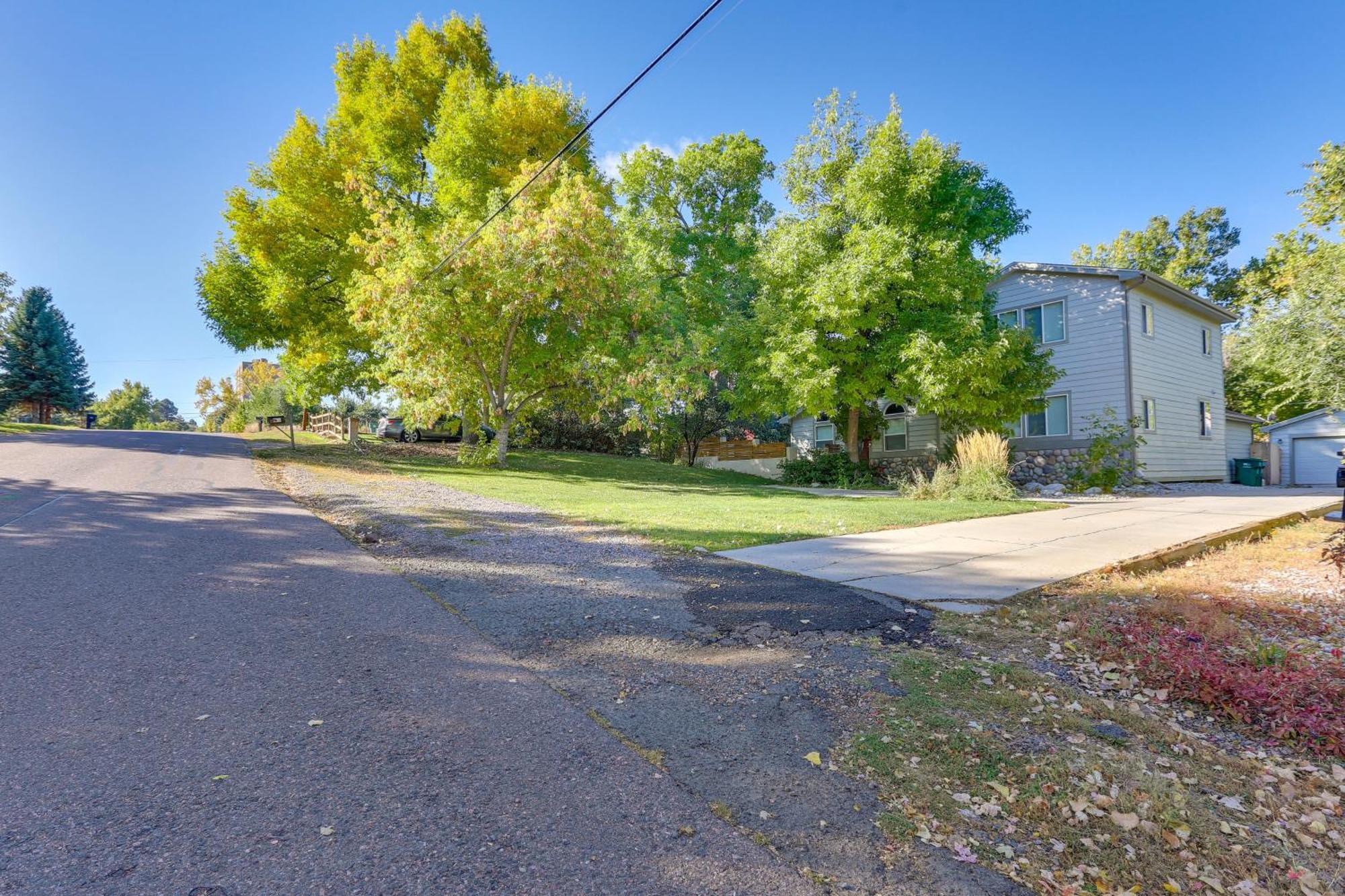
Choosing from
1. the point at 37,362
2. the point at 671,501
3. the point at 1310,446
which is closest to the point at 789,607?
the point at 671,501

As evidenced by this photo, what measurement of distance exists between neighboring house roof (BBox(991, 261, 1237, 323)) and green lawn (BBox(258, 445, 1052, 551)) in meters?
8.48

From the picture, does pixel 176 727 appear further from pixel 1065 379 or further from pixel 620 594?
pixel 1065 379

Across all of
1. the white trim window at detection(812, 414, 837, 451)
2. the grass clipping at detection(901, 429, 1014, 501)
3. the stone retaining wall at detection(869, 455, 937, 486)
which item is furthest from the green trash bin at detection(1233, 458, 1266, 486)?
the white trim window at detection(812, 414, 837, 451)

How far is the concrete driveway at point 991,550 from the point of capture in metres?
5.09

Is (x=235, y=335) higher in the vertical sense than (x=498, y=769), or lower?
higher

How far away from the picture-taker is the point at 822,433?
22.6 m

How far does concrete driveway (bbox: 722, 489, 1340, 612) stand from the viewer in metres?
5.09

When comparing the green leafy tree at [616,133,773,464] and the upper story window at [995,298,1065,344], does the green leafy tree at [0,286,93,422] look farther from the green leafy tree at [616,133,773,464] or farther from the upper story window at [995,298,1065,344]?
the upper story window at [995,298,1065,344]

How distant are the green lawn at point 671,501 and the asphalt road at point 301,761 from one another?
3.85m

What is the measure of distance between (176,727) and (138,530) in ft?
15.9

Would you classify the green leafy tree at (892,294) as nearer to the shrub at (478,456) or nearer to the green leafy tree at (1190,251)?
the shrub at (478,456)

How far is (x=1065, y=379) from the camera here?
16750 mm

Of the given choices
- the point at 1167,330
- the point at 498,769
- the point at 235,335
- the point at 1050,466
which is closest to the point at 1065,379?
the point at 1050,466

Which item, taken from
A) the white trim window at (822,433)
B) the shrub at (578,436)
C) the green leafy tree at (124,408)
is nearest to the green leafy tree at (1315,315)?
the white trim window at (822,433)
